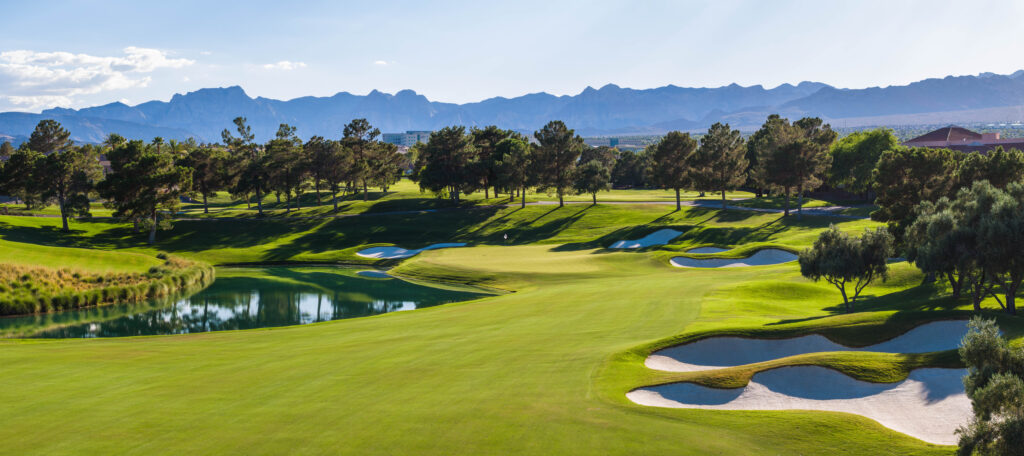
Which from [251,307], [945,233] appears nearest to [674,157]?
[251,307]

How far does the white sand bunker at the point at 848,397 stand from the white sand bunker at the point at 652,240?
4955 centimetres

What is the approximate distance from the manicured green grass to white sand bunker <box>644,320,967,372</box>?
0.52 meters

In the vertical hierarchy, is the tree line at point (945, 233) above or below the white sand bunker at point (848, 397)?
above

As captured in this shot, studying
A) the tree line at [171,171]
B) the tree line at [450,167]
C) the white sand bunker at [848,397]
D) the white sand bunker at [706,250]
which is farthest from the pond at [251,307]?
the tree line at [450,167]

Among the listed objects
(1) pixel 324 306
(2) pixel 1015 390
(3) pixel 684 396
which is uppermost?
(2) pixel 1015 390

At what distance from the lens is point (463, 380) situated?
18.9m

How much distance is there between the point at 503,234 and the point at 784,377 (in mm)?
66601

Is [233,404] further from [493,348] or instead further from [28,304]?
[28,304]

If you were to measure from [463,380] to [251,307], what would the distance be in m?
31.4

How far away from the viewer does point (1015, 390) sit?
10.1 meters

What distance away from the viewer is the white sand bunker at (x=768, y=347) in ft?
63.3

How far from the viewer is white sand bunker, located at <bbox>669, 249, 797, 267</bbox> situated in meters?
51.0

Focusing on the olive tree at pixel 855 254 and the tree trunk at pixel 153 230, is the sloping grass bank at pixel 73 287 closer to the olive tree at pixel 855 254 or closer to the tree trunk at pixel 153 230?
the tree trunk at pixel 153 230

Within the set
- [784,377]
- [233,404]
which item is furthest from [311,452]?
[784,377]
